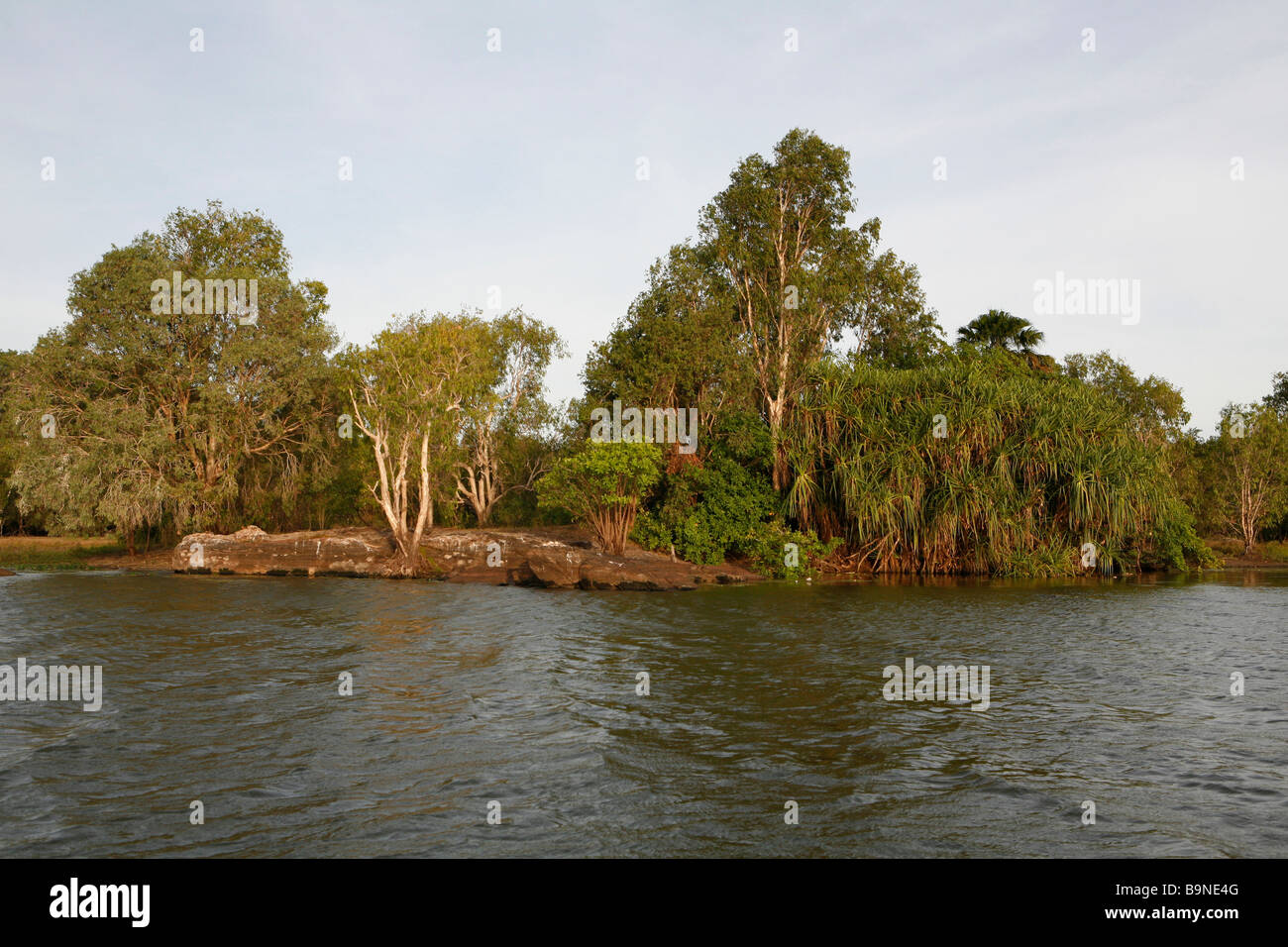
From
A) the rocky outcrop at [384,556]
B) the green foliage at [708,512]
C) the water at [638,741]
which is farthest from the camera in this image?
the green foliage at [708,512]

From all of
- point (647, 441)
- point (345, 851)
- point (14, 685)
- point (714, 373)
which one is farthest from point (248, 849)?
point (714, 373)

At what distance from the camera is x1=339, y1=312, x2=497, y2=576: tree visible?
32906 millimetres

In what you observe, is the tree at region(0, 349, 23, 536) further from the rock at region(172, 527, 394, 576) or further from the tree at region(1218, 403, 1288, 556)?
the tree at region(1218, 403, 1288, 556)

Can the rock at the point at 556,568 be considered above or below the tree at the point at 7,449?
below

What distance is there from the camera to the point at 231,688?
1262 cm

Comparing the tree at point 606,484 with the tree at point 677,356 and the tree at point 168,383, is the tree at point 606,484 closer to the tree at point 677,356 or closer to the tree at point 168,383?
the tree at point 677,356

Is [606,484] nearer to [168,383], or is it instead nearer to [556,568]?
[556,568]

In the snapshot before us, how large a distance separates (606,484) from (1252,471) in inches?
1423

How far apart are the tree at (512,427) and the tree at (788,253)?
35.8 feet

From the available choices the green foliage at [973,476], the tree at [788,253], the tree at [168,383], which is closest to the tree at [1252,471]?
the green foliage at [973,476]

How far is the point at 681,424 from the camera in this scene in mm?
38188

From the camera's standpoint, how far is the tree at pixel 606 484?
3288 centimetres

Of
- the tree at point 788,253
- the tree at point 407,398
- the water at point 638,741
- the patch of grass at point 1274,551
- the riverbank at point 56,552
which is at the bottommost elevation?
the patch of grass at point 1274,551

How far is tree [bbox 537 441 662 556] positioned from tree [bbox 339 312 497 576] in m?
4.81
